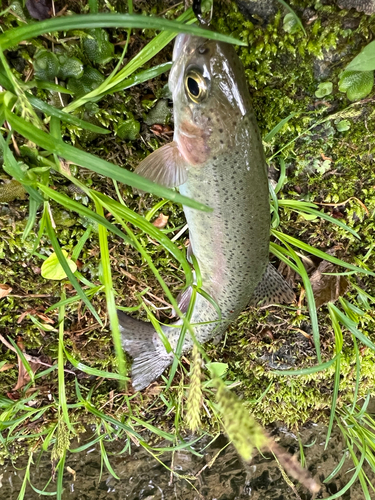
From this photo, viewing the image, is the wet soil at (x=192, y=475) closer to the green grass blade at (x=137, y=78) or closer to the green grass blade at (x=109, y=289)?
the green grass blade at (x=109, y=289)

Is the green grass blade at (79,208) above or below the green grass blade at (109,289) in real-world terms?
above

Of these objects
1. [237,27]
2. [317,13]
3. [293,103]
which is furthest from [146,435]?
[317,13]

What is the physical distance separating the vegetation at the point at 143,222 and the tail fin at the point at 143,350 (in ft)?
0.30

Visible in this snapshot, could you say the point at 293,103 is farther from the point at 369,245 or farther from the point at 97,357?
the point at 97,357

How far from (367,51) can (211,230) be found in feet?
3.28

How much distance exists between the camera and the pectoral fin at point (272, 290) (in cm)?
188

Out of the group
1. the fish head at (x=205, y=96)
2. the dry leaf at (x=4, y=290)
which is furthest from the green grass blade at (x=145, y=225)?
the dry leaf at (x=4, y=290)

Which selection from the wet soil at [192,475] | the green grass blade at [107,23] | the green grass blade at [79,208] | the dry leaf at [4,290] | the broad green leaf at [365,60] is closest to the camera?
the green grass blade at [107,23]

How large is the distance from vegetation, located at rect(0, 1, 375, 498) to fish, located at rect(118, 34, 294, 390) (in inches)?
5.9

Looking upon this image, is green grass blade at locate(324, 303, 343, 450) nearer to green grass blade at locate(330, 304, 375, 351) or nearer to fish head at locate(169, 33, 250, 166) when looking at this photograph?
green grass blade at locate(330, 304, 375, 351)

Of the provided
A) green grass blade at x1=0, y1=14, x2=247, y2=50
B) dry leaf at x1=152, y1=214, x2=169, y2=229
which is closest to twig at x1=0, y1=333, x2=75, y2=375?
dry leaf at x1=152, y1=214, x2=169, y2=229

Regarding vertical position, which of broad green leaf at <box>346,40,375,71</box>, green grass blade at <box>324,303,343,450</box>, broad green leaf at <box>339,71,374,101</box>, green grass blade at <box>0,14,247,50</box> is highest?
green grass blade at <box>0,14,247,50</box>

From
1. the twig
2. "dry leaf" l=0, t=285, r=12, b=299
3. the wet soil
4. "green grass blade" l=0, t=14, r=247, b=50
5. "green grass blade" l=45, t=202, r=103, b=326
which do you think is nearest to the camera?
"green grass blade" l=0, t=14, r=247, b=50

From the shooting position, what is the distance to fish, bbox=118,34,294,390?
1.30 metres
